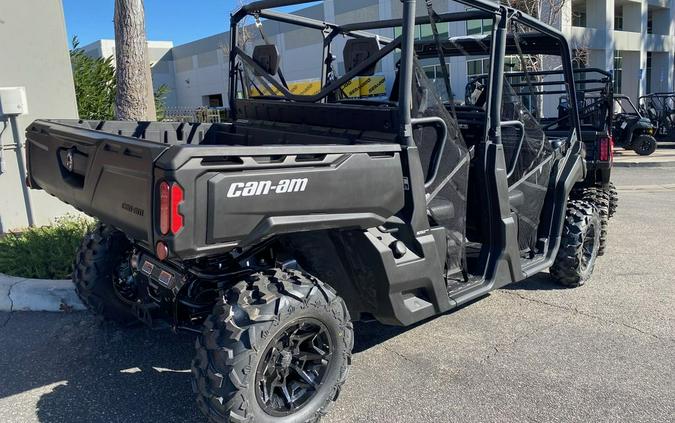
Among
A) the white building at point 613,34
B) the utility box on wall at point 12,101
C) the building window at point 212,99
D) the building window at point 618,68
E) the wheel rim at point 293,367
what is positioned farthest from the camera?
the building window at point 212,99

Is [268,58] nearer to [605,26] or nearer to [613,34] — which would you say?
[605,26]

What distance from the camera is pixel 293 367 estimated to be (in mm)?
2959

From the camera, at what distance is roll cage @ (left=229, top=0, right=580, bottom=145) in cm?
314

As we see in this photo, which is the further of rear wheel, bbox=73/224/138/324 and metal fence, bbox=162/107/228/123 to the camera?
metal fence, bbox=162/107/228/123

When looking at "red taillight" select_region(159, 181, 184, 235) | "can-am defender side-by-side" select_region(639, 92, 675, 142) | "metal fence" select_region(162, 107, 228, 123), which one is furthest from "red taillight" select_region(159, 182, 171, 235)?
"can-am defender side-by-side" select_region(639, 92, 675, 142)

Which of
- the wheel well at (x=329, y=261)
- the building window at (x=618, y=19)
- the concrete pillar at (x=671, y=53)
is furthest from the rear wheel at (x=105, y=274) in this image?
the concrete pillar at (x=671, y=53)

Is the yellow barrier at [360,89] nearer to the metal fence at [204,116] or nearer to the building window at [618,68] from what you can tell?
the metal fence at [204,116]

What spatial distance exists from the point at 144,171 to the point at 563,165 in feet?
12.2

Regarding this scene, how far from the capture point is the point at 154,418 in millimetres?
3088

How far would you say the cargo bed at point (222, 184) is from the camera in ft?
7.86

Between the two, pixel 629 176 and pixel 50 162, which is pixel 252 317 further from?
pixel 629 176

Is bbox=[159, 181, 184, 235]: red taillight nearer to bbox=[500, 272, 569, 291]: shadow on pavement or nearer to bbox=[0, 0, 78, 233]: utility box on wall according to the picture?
bbox=[500, 272, 569, 291]: shadow on pavement

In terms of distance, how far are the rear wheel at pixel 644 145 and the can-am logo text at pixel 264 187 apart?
15640mm

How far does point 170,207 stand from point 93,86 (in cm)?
812
